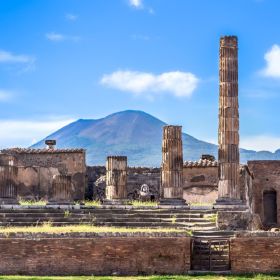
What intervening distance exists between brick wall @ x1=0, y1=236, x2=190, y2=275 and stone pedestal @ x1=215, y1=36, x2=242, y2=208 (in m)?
7.66

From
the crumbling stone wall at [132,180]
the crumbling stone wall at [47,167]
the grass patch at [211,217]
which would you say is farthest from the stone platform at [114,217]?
the crumbling stone wall at [132,180]

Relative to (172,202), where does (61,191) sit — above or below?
above

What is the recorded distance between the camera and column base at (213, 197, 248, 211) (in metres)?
29.0

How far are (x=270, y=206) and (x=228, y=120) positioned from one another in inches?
627

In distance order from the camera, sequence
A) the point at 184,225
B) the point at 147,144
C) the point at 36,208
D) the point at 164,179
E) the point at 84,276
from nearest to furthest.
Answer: the point at 84,276, the point at 184,225, the point at 36,208, the point at 164,179, the point at 147,144

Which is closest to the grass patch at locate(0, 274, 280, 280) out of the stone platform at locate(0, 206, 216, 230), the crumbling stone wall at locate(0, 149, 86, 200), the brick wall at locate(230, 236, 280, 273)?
the brick wall at locate(230, 236, 280, 273)

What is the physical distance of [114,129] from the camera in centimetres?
19438

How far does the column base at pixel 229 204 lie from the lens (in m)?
29.0

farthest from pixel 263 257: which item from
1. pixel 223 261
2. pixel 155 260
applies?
pixel 155 260

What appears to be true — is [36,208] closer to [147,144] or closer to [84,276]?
[84,276]

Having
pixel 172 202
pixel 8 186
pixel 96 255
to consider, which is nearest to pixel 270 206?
pixel 172 202

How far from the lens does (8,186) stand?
30703 mm

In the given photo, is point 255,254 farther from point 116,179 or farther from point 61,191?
point 116,179

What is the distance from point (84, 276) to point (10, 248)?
2.24 metres
